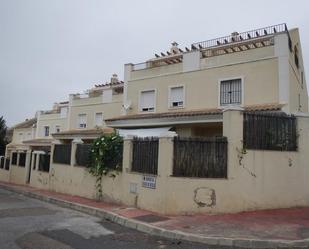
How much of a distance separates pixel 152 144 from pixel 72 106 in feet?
71.1

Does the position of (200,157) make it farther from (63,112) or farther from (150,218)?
(63,112)

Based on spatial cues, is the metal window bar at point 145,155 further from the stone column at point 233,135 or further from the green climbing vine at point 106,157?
the stone column at point 233,135

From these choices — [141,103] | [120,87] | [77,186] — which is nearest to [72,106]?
[120,87]

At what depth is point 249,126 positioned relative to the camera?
11633 millimetres

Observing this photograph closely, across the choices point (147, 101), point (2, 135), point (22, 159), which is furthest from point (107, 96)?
point (2, 135)

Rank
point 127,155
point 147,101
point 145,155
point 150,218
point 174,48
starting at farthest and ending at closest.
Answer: point 174,48, point 147,101, point 127,155, point 145,155, point 150,218

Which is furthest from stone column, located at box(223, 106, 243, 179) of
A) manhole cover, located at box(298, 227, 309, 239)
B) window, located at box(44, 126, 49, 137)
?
window, located at box(44, 126, 49, 137)

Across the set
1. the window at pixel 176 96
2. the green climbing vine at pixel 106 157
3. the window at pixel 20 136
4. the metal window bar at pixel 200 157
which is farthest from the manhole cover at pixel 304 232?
the window at pixel 20 136

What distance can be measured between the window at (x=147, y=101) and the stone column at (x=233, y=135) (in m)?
10.3

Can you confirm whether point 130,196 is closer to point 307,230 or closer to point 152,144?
point 152,144

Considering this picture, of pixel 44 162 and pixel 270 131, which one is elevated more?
pixel 270 131

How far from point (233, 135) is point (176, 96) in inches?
374

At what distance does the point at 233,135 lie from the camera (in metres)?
11.3

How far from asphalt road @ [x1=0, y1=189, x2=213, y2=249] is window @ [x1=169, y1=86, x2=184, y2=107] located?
10.3 m
